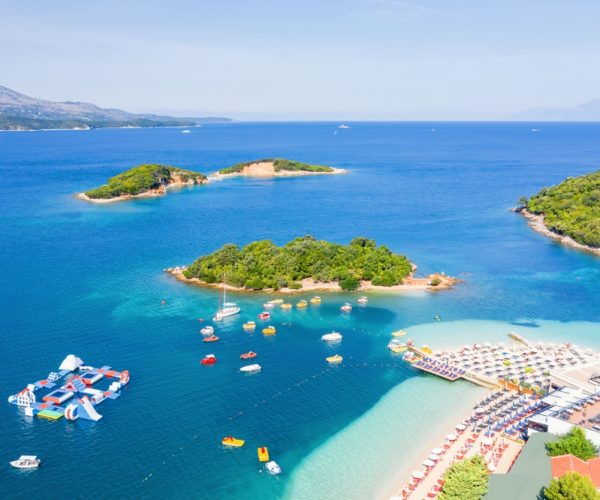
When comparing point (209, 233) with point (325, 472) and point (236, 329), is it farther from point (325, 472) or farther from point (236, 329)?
point (325, 472)

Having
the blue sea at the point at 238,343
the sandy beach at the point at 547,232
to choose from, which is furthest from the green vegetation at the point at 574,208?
the blue sea at the point at 238,343

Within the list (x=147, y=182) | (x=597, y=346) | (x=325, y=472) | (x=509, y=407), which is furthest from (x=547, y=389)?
(x=147, y=182)

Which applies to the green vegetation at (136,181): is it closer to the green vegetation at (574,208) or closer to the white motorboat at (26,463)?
the green vegetation at (574,208)

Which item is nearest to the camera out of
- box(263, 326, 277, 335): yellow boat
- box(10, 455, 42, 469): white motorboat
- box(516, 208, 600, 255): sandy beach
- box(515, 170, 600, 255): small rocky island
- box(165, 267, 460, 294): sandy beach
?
box(10, 455, 42, 469): white motorboat

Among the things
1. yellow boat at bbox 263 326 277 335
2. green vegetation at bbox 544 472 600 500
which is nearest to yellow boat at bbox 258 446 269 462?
green vegetation at bbox 544 472 600 500

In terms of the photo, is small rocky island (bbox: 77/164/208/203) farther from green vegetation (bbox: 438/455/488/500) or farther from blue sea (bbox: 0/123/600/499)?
green vegetation (bbox: 438/455/488/500)

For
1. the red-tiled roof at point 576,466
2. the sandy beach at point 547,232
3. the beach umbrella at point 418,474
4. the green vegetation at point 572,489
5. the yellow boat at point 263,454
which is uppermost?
the green vegetation at point 572,489
